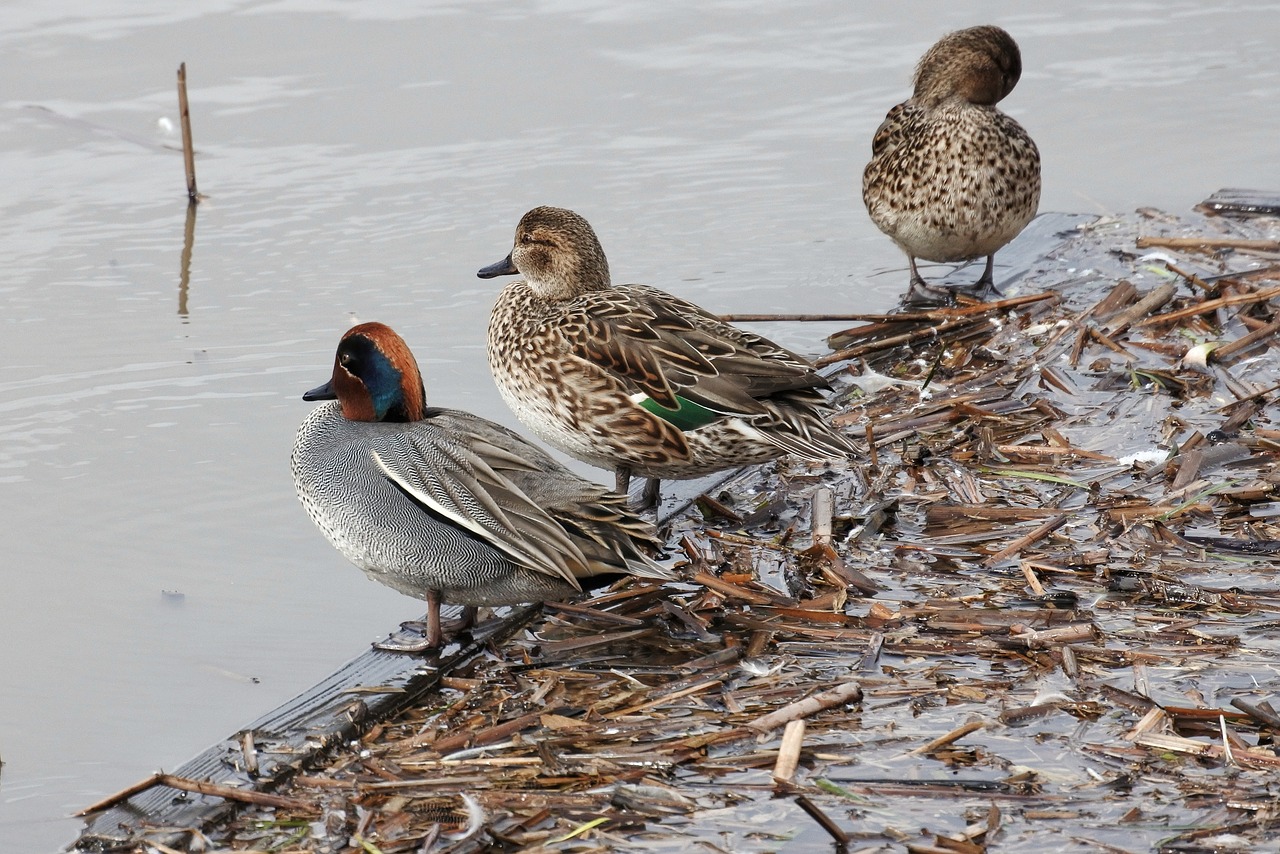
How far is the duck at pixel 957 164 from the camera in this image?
7.07m

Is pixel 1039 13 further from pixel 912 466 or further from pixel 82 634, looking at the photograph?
pixel 82 634

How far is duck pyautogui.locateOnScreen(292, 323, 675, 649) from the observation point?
13.8 ft

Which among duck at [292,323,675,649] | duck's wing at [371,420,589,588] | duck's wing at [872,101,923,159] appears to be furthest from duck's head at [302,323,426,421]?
duck's wing at [872,101,923,159]

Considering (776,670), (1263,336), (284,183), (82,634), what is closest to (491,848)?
(776,670)

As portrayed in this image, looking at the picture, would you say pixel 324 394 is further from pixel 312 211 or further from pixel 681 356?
pixel 312 211

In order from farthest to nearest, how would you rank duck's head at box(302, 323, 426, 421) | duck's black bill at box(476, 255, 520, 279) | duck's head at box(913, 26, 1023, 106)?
duck's head at box(913, 26, 1023, 106) → duck's black bill at box(476, 255, 520, 279) → duck's head at box(302, 323, 426, 421)

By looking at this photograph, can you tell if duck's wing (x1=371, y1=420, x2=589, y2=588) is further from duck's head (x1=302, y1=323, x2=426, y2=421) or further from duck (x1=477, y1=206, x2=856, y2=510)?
duck (x1=477, y1=206, x2=856, y2=510)

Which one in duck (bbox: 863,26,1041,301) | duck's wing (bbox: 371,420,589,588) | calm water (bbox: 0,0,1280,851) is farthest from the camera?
duck (bbox: 863,26,1041,301)

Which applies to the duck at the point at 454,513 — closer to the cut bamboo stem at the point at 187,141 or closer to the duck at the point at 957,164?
the duck at the point at 957,164

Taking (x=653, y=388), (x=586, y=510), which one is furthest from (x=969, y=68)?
(x=586, y=510)

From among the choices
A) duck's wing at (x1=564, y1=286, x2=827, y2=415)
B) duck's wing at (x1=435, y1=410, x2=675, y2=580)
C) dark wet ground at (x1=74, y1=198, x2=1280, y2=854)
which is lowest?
dark wet ground at (x1=74, y1=198, x2=1280, y2=854)

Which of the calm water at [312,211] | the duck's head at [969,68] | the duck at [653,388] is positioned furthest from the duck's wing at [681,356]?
the duck's head at [969,68]

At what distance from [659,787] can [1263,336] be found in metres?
3.82

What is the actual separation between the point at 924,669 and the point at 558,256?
2472 millimetres
